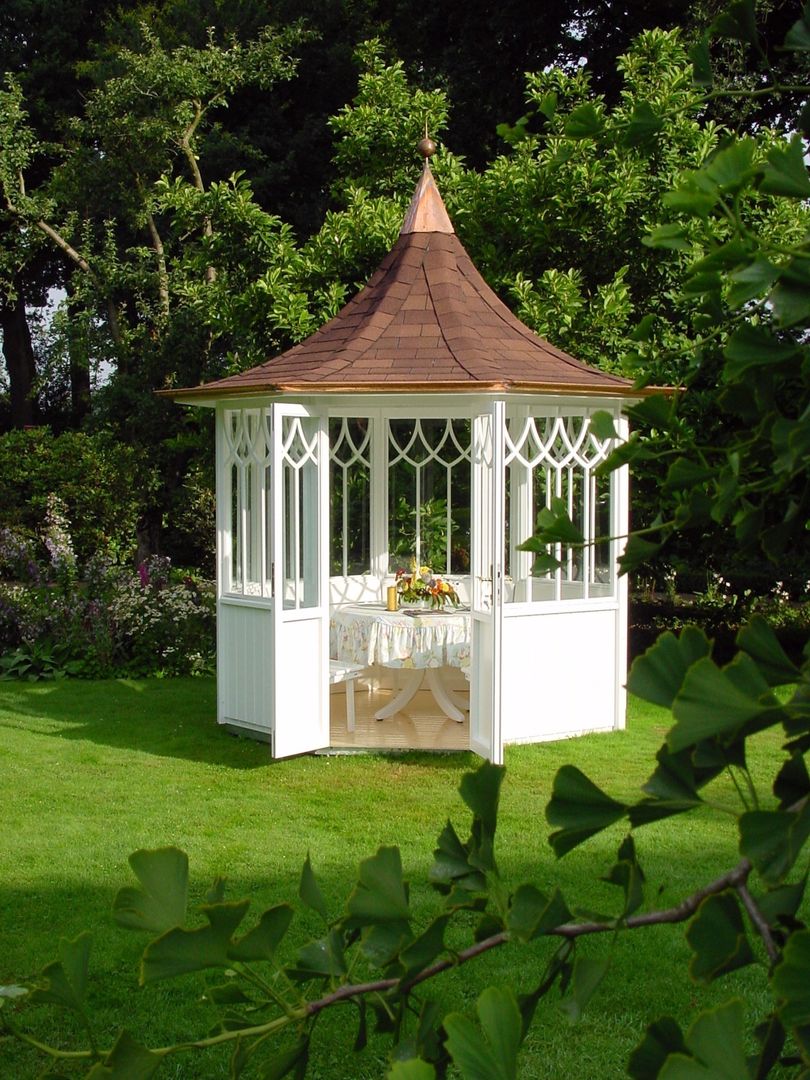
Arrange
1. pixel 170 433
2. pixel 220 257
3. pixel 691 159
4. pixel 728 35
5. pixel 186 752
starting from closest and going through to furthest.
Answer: pixel 728 35, pixel 186 752, pixel 691 159, pixel 220 257, pixel 170 433

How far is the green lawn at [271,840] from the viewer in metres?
4.21

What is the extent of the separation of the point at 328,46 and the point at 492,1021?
19688mm

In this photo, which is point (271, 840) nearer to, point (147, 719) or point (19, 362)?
point (147, 719)

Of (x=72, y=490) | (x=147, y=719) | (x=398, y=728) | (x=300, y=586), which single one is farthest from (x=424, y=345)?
(x=72, y=490)

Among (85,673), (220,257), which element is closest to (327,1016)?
(85,673)

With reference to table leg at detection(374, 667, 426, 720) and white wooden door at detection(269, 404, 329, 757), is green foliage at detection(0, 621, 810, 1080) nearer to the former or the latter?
white wooden door at detection(269, 404, 329, 757)

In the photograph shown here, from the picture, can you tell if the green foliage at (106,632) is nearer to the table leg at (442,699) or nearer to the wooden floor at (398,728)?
the wooden floor at (398,728)

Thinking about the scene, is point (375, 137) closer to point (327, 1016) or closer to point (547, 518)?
point (327, 1016)

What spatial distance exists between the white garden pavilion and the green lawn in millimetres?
398

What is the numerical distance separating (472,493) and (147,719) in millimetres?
3262

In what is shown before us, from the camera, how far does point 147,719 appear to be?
9539 mm

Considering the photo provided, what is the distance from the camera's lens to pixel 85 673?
1138 centimetres

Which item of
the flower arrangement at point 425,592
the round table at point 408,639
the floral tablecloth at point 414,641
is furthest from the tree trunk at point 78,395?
the floral tablecloth at point 414,641

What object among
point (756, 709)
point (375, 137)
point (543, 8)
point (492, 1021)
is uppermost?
point (543, 8)
